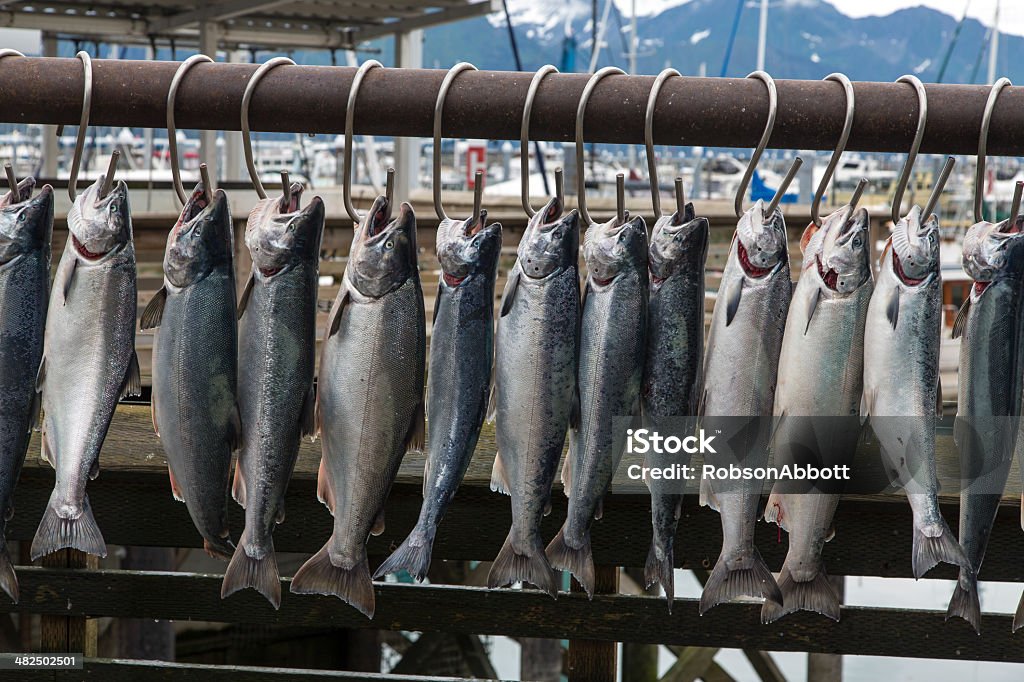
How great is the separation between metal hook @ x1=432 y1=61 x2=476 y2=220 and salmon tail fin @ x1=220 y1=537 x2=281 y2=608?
2.08 feet

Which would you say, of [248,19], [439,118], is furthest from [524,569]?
[248,19]

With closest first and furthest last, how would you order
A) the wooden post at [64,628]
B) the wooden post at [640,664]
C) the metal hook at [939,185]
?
1. the metal hook at [939,185]
2. the wooden post at [64,628]
3. the wooden post at [640,664]

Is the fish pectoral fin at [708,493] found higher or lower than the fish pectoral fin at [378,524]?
higher

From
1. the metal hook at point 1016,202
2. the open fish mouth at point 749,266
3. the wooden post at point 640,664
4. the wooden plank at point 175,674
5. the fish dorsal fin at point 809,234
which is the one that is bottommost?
the wooden post at point 640,664

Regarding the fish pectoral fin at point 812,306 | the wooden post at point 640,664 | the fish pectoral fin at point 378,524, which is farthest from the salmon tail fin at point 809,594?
the wooden post at point 640,664

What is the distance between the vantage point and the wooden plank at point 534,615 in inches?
91.7

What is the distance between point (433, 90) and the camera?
184cm

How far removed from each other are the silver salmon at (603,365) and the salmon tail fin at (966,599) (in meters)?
0.59

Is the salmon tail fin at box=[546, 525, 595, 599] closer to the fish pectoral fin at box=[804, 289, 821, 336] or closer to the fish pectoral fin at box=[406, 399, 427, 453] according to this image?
the fish pectoral fin at box=[406, 399, 427, 453]

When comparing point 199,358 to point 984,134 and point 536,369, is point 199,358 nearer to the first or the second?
point 536,369

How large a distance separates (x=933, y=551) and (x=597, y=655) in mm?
893

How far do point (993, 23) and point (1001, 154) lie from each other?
2536 centimetres

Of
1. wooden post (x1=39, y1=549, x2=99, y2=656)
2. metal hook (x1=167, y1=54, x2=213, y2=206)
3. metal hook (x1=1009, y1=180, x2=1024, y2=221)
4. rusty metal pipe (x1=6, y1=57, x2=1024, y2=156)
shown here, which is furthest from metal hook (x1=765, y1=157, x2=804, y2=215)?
wooden post (x1=39, y1=549, x2=99, y2=656)

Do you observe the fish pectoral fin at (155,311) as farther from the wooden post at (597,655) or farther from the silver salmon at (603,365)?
the wooden post at (597,655)
